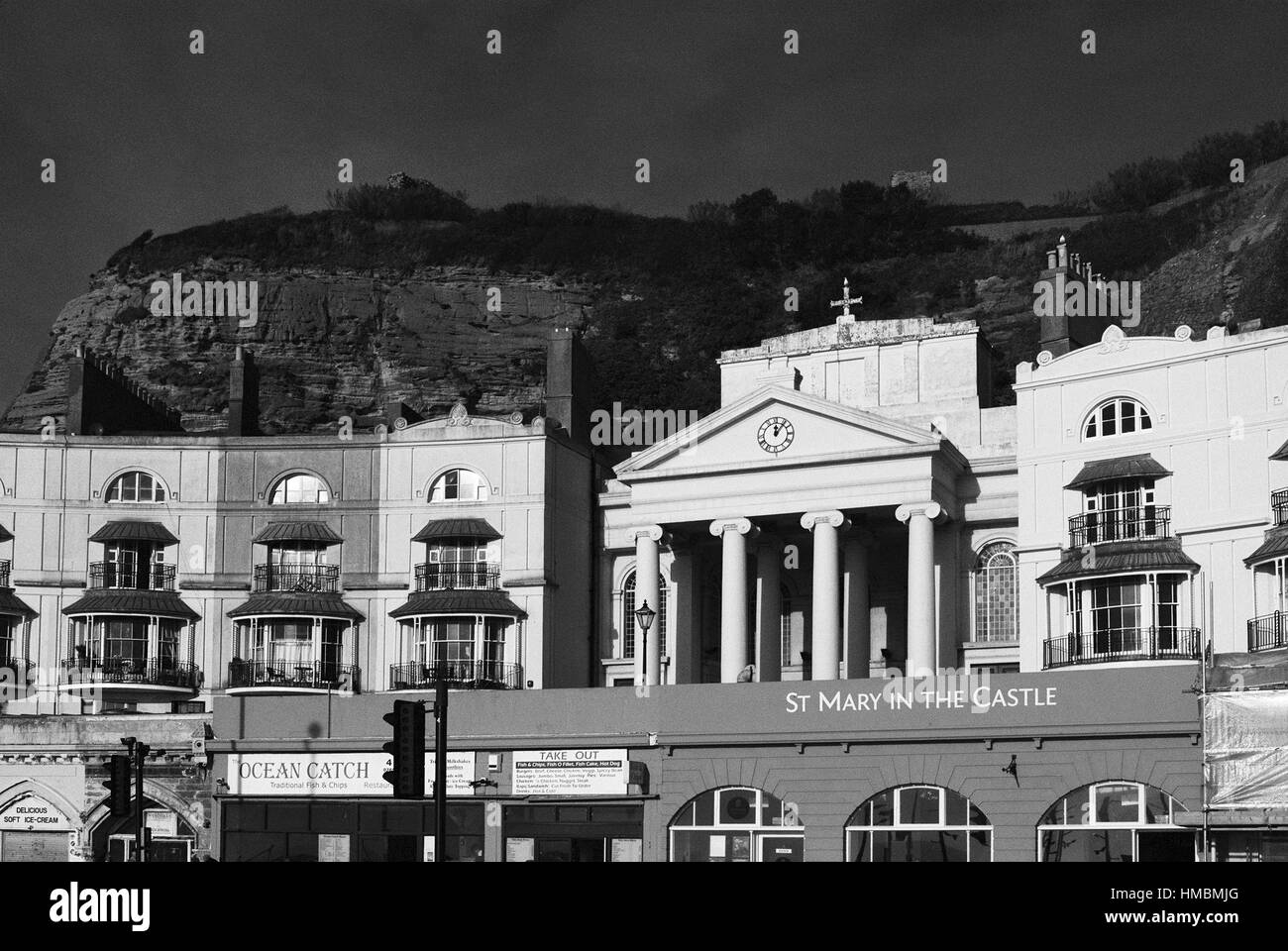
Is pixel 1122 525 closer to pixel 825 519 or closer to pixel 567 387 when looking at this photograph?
pixel 825 519

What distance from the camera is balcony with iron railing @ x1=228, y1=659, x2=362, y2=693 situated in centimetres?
6081

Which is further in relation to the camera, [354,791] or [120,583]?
[120,583]

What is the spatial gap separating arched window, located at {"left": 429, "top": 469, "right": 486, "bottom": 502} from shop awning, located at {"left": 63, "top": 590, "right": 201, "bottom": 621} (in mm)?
9132

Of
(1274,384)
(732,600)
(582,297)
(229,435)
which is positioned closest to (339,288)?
(582,297)

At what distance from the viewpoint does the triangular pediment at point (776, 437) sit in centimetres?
5550

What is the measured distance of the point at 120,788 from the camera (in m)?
35.5

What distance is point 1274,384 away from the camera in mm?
51188

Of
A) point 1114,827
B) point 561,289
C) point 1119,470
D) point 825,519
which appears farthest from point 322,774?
point 561,289

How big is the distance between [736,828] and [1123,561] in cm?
1495

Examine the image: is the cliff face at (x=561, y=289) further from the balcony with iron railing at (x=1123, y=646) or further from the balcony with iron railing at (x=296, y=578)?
the balcony with iron railing at (x=1123, y=646)

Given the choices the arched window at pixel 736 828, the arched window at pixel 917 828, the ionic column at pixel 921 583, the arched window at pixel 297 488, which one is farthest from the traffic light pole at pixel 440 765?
the arched window at pixel 297 488

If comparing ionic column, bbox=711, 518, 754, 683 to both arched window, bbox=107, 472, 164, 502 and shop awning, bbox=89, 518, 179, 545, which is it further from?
arched window, bbox=107, 472, 164, 502

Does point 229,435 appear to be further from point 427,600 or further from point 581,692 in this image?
point 581,692

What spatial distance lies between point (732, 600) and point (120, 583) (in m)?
21.4
